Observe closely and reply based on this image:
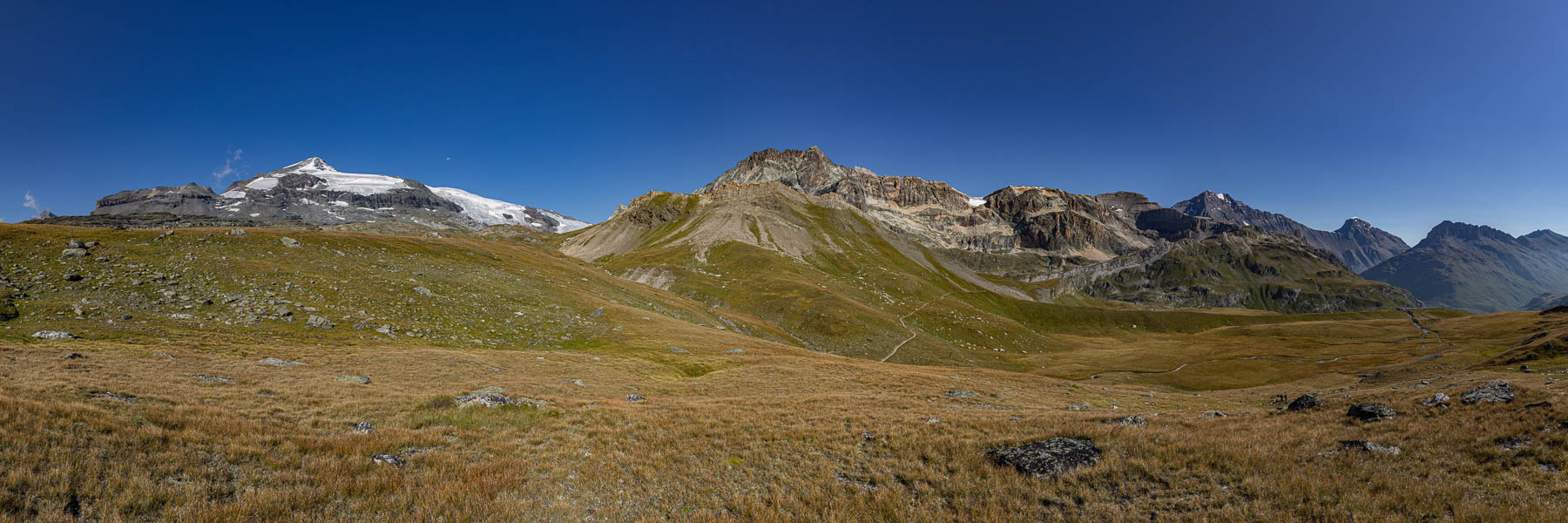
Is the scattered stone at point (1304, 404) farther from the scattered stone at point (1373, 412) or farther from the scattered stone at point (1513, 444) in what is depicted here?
the scattered stone at point (1513, 444)

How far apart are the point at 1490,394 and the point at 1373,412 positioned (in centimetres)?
408

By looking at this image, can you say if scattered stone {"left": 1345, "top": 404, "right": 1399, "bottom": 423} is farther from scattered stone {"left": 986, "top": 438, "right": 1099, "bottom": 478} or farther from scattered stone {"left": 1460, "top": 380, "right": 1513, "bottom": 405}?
scattered stone {"left": 986, "top": 438, "right": 1099, "bottom": 478}

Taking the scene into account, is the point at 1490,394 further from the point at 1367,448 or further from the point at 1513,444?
the point at 1367,448

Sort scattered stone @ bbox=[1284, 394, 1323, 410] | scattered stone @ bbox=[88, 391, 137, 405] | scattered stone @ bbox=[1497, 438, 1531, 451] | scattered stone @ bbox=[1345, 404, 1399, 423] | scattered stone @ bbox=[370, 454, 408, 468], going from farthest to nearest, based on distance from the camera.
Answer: scattered stone @ bbox=[1284, 394, 1323, 410] < scattered stone @ bbox=[1345, 404, 1399, 423] < scattered stone @ bbox=[88, 391, 137, 405] < scattered stone @ bbox=[370, 454, 408, 468] < scattered stone @ bbox=[1497, 438, 1531, 451]

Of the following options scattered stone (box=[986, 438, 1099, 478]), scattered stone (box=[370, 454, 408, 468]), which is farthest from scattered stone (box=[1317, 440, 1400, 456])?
scattered stone (box=[370, 454, 408, 468])

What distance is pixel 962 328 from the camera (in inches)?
4717

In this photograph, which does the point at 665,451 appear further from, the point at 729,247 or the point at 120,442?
the point at 729,247

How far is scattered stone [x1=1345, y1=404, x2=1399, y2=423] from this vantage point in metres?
17.3

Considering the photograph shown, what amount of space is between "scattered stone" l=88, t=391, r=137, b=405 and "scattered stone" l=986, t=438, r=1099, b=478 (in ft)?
89.3

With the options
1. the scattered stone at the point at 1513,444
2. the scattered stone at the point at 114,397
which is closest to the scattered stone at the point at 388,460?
the scattered stone at the point at 114,397

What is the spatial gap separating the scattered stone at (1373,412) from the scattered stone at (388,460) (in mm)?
31566

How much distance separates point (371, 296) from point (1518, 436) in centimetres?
6983

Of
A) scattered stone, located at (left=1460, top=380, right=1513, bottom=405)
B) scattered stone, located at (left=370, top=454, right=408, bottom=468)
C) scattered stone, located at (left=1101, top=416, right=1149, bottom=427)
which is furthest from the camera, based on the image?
scattered stone, located at (left=1101, top=416, right=1149, bottom=427)

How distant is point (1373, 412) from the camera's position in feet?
57.8
